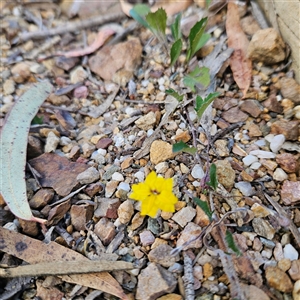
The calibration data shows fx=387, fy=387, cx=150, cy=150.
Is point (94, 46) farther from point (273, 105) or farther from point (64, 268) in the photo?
point (64, 268)

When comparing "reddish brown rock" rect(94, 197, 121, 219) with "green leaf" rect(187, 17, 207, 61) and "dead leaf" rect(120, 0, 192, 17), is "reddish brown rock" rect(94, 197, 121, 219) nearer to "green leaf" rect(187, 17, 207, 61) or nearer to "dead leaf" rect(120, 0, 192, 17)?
"green leaf" rect(187, 17, 207, 61)

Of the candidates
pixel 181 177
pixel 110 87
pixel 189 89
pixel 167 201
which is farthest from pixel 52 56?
pixel 167 201

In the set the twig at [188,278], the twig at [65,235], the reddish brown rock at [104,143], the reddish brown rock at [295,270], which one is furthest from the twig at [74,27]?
the reddish brown rock at [295,270]

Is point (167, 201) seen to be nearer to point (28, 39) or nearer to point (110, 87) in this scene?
point (110, 87)

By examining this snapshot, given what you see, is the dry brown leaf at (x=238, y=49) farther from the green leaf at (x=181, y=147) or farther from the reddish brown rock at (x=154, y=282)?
the reddish brown rock at (x=154, y=282)

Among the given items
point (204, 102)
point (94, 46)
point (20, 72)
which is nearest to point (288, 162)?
point (204, 102)
